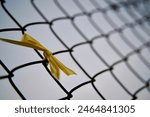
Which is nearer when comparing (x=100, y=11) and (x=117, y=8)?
(x=100, y=11)

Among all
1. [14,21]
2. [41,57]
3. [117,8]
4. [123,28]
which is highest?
[117,8]

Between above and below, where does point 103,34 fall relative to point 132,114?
above

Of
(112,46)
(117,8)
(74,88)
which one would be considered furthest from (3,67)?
(117,8)

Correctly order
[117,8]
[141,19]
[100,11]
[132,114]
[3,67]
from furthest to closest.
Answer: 1. [141,19]
2. [117,8]
3. [100,11]
4. [132,114]
5. [3,67]

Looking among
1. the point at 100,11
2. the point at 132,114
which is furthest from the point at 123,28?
the point at 132,114

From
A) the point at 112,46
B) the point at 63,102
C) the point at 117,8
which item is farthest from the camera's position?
the point at 117,8

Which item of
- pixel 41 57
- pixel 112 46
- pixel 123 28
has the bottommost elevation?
pixel 41 57

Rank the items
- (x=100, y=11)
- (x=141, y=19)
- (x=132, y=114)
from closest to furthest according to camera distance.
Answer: (x=132, y=114), (x=100, y=11), (x=141, y=19)

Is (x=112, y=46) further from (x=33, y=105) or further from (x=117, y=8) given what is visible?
(x=33, y=105)

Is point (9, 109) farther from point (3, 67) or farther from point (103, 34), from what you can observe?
point (103, 34)
